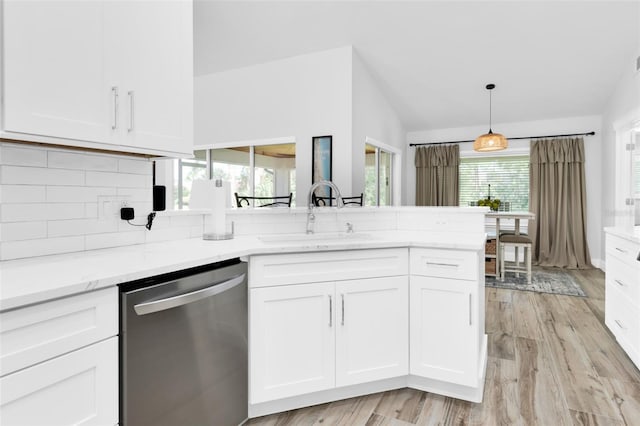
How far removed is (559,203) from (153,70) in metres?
6.43

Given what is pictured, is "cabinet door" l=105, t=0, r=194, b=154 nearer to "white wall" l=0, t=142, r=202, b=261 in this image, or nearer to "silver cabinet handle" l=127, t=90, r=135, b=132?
"silver cabinet handle" l=127, t=90, r=135, b=132

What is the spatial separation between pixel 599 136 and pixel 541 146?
0.83m

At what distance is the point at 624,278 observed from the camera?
2508 millimetres

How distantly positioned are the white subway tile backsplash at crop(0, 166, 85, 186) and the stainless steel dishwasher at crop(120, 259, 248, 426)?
2.27 ft

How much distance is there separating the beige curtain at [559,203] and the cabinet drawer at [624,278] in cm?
338

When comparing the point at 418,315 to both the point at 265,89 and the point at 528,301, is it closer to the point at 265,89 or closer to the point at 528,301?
the point at 528,301

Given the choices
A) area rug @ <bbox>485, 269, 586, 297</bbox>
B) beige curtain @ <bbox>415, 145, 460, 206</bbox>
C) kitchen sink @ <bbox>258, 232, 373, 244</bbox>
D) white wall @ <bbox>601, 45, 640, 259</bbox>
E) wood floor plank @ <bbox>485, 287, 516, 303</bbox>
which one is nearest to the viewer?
kitchen sink @ <bbox>258, 232, 373, 244</bbox>

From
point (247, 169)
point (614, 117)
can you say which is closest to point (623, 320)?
point (614, 117)

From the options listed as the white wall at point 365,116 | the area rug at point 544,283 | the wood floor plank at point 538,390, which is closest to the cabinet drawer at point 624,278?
the wood floor plank at point 538,390

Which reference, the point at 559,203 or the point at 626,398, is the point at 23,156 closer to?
the point at 626,398

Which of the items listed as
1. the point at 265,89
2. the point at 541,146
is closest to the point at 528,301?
the point at 541,146

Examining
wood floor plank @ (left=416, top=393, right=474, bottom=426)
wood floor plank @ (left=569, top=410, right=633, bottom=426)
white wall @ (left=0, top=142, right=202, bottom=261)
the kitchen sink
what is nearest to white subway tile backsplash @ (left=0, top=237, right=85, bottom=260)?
white wall @ (left=0, top=142, right=202, bottom=261)

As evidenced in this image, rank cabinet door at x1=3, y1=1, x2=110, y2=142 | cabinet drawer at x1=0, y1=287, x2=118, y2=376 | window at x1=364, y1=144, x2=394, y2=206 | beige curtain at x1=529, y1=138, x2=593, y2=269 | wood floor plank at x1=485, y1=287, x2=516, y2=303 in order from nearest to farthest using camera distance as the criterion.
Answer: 1. cabinet drawer at x1=0, y1=287, x2=118, y2=376
2. cabinet door at x1=3, y1=1, x2=110, y2=142
3. wood floor plank at x1=485, y1=287, x2=516, y2=303
4. window at x1=364, y1=144, x2=394, y2=206
5. beige curtain at x1=529, y1=138, x2=593, y2=269

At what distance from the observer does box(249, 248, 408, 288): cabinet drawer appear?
1.70 m
